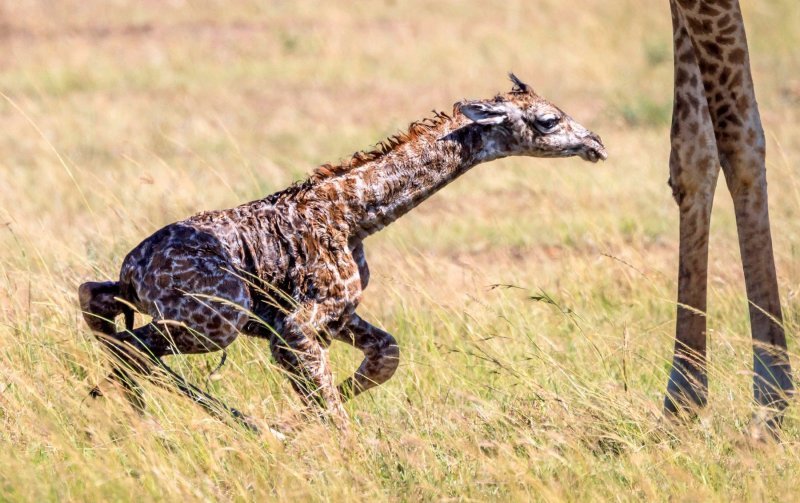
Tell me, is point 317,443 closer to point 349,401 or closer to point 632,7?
point 349,401

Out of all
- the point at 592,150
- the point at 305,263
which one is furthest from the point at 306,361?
the point at 592,150

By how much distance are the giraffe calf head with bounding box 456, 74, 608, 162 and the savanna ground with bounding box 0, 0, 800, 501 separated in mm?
785

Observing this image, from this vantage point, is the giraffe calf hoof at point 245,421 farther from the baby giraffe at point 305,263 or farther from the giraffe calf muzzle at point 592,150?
the giraffe calf muzzle at point 592,150

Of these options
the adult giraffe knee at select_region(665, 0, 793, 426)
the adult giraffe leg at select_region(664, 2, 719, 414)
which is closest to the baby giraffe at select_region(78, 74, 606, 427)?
the adult giraffe leg at select_region(664, 2, 719, 414)

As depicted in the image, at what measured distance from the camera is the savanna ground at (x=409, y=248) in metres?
5.18

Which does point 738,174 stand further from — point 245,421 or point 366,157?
point 245,421

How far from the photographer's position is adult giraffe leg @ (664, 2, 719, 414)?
6.43 metres

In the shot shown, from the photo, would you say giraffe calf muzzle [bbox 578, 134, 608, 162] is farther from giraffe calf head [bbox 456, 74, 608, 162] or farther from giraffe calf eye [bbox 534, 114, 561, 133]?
giraffe calf eye [bbox 534, 114, 561, 133]

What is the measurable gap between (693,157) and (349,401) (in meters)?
2.04

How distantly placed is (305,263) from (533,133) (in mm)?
1270

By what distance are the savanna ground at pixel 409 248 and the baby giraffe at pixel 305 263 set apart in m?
0.20

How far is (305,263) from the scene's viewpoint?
19.4 feet

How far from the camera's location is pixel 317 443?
17.2 ft

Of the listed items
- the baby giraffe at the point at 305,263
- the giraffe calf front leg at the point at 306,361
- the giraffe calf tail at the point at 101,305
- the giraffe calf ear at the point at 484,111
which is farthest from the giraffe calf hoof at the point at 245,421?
the giraffe calf ear at the point at 484,111
